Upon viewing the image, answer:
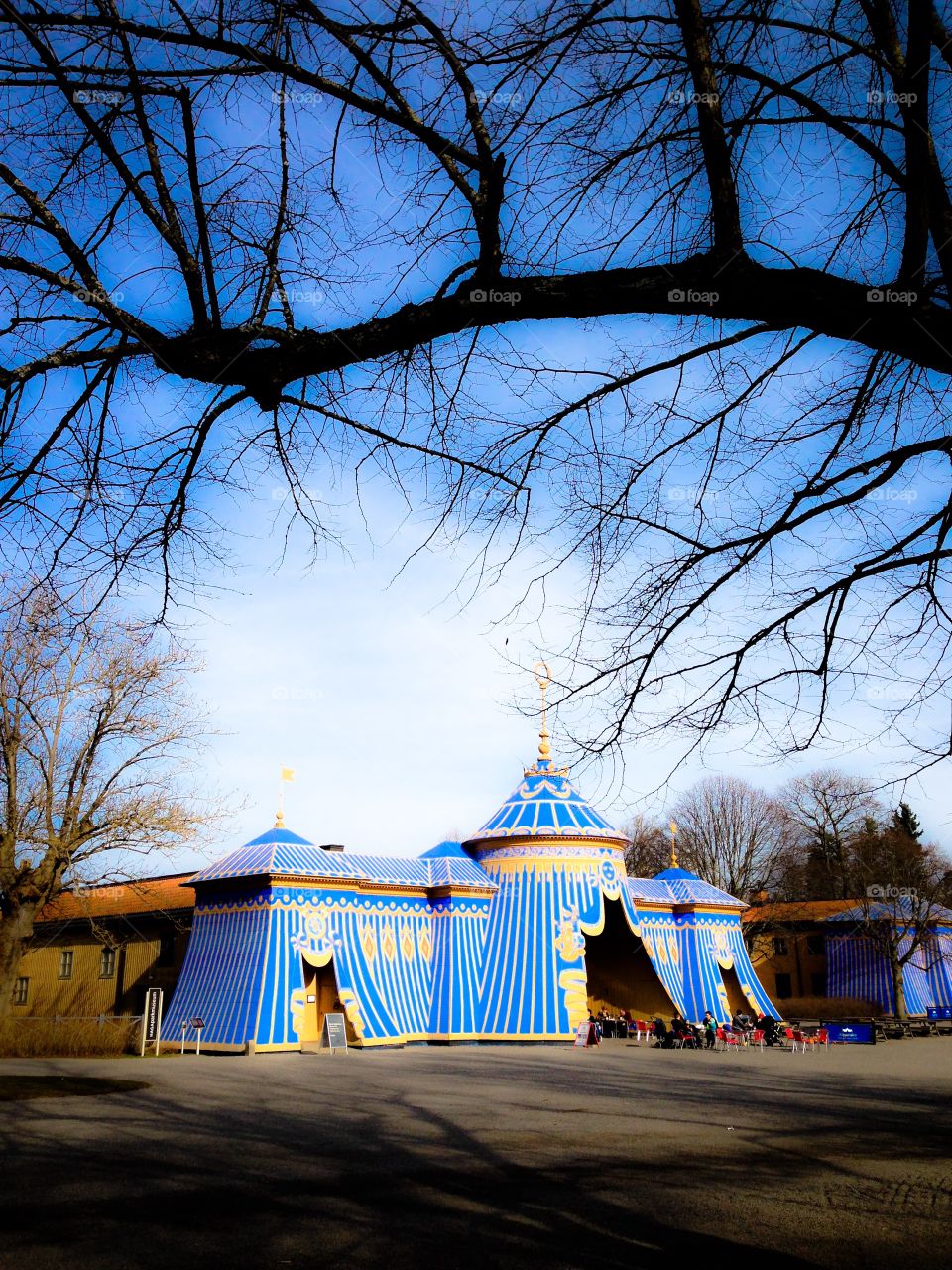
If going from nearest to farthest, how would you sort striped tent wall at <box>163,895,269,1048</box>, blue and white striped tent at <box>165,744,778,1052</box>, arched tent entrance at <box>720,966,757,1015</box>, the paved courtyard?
the paved courtyard → striped tent wall at <box>163,895,269,1048</box> → blue and white striped tent at <box>165,744,778,1052</box> → arched tent entrance at <box>720,966,757,1015</box>

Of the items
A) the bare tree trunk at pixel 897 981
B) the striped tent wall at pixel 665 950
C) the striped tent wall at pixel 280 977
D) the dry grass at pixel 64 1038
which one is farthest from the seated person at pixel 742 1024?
the dry grass at pixel 64 1038

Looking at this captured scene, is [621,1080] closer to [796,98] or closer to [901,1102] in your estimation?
[901,1102]

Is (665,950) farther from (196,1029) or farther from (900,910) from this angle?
(900,910)

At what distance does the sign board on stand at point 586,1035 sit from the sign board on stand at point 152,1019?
864 centimetres

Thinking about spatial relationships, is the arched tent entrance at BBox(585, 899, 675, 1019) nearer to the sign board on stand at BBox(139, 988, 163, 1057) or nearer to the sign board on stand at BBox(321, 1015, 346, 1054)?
the sign board on stand at BBox(321, 1015, 346, 1054)

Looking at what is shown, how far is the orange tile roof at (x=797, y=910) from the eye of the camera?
42.6 meters

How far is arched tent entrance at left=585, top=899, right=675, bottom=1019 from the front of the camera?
90.0 ft

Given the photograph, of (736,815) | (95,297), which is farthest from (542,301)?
(736,815)

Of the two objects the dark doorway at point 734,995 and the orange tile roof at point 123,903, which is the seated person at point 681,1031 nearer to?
the dark doorway at point 734,995

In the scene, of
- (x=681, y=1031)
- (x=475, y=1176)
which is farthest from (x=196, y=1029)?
(x=475, y=1176)

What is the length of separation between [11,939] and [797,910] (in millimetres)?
34620

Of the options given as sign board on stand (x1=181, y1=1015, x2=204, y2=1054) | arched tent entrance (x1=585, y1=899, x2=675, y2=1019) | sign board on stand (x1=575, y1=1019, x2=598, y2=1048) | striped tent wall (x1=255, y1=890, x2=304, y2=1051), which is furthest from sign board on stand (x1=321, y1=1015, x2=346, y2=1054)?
arched tent entrance (x1=585, y1=899, x2=675, y2=1019)

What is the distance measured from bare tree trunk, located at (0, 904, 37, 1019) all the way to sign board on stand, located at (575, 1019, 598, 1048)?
11626 millimetres

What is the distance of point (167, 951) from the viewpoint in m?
26.0
